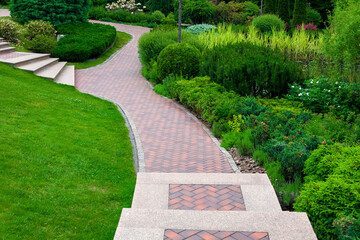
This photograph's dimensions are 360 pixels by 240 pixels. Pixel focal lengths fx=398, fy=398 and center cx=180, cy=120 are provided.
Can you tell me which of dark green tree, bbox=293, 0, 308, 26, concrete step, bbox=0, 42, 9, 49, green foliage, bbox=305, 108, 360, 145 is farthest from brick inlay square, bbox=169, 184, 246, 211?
dark green tree, bbox=293, 0, 308, 26

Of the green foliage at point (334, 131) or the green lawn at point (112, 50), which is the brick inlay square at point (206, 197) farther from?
the green lawn at point (112, 50)

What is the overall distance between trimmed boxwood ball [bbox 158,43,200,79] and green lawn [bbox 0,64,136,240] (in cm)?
422

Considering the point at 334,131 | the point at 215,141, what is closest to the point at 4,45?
the point at 215,141

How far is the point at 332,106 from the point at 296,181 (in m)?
4.50

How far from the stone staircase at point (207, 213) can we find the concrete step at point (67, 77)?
9.71 m

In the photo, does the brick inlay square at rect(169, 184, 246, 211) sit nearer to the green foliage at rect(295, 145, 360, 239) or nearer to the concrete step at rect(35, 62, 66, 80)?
the green foliage at rect(295, 145, 360, 239)

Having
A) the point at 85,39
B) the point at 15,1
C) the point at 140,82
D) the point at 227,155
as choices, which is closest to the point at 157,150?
the point at 227,155

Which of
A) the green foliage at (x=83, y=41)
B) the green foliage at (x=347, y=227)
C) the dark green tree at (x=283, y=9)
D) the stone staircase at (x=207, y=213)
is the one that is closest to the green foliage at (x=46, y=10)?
the green foliage at (x=83, y=41)

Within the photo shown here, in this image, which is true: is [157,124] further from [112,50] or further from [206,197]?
[112,50]

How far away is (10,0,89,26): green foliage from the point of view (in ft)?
75.4

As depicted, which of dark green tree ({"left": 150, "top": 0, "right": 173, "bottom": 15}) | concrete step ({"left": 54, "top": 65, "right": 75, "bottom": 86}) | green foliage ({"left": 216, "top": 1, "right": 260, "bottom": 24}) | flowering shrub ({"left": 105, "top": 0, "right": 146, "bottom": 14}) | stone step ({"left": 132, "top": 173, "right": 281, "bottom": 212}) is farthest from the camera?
dark green tree ({"left": 150, "top": 0, "right": 173, "bottom": 15})

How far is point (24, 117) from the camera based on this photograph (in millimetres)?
9234

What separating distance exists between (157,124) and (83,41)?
1200cm

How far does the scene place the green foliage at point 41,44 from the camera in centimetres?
1884
